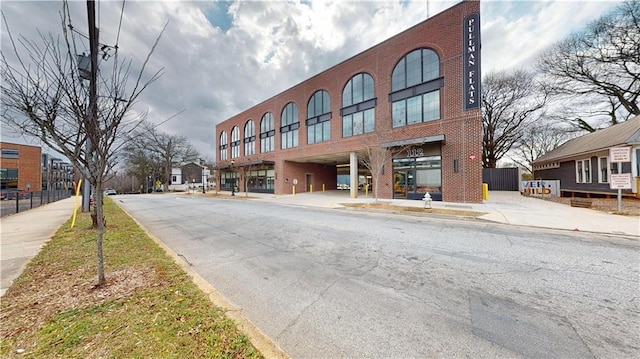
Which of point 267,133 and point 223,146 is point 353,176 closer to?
point 267,133

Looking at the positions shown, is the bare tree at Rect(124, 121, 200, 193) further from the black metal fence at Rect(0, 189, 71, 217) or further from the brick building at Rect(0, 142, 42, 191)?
the black metal fence at Rect(0, 189, 71, 217)

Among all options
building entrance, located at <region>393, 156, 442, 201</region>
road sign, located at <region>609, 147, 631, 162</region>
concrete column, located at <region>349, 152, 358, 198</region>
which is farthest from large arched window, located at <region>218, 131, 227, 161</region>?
road sign, located at <region>609, 147, 631, 162</region>

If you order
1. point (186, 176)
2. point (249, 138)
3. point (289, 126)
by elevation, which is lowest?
point (186, 176)

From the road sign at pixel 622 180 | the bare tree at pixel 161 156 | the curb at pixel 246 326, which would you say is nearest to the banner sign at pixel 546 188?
the road sign at pixel 622 180

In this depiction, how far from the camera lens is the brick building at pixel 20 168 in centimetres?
3491

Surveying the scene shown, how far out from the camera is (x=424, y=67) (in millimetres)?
17703

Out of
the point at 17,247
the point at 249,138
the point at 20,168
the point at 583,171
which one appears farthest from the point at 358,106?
the point at 20,168

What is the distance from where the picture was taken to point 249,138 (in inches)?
1405

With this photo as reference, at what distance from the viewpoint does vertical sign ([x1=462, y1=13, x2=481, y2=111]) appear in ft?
49.6

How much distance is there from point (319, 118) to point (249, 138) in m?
15.1

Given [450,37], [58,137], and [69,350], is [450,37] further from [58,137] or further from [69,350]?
[69,350]

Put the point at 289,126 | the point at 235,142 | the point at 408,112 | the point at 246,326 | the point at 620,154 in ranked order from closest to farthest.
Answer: the point at 246,326 → the point at 620,154 → the point at 408,112 → the point at 289,126 → the point at 235,142

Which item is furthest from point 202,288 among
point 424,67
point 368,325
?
point 424,67

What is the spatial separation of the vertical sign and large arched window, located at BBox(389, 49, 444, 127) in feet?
5.48
